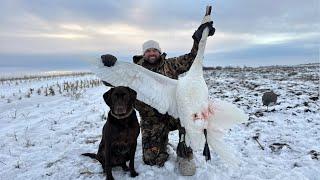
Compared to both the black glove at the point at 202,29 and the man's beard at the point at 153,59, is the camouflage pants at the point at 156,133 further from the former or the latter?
the black glove at the point at 202,29

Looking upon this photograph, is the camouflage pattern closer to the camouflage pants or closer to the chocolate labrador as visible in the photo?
the camouflage pants

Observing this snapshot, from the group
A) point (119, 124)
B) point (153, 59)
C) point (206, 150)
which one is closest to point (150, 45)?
point (153, 59)

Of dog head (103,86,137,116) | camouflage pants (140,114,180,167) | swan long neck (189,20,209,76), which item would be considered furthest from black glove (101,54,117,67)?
camouflage pants (140,114,180,167)

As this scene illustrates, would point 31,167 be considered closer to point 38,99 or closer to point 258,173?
point 258,173

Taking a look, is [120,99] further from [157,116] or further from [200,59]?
[157,116]

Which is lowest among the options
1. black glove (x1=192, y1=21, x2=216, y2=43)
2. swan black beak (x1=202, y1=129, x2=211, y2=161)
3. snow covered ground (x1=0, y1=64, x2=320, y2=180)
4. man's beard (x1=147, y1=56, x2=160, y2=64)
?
snow covered ground (x1=0, y1=64, x2=320, y2=180)

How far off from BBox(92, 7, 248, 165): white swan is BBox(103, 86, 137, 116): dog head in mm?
217

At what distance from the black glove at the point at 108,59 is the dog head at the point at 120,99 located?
30 centimetres

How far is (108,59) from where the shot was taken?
4656 mm

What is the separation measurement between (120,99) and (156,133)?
1.18 meters

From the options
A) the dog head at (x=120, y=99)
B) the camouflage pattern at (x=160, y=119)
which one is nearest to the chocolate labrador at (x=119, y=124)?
the dog head at (x=120, y=99)

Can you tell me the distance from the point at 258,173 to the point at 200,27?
6.14 feet

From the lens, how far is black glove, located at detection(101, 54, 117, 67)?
4.66 m

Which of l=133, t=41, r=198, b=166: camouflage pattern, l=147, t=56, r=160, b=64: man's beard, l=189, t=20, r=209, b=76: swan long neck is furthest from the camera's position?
l=147, t=56, r=160, b=64: man's beard
